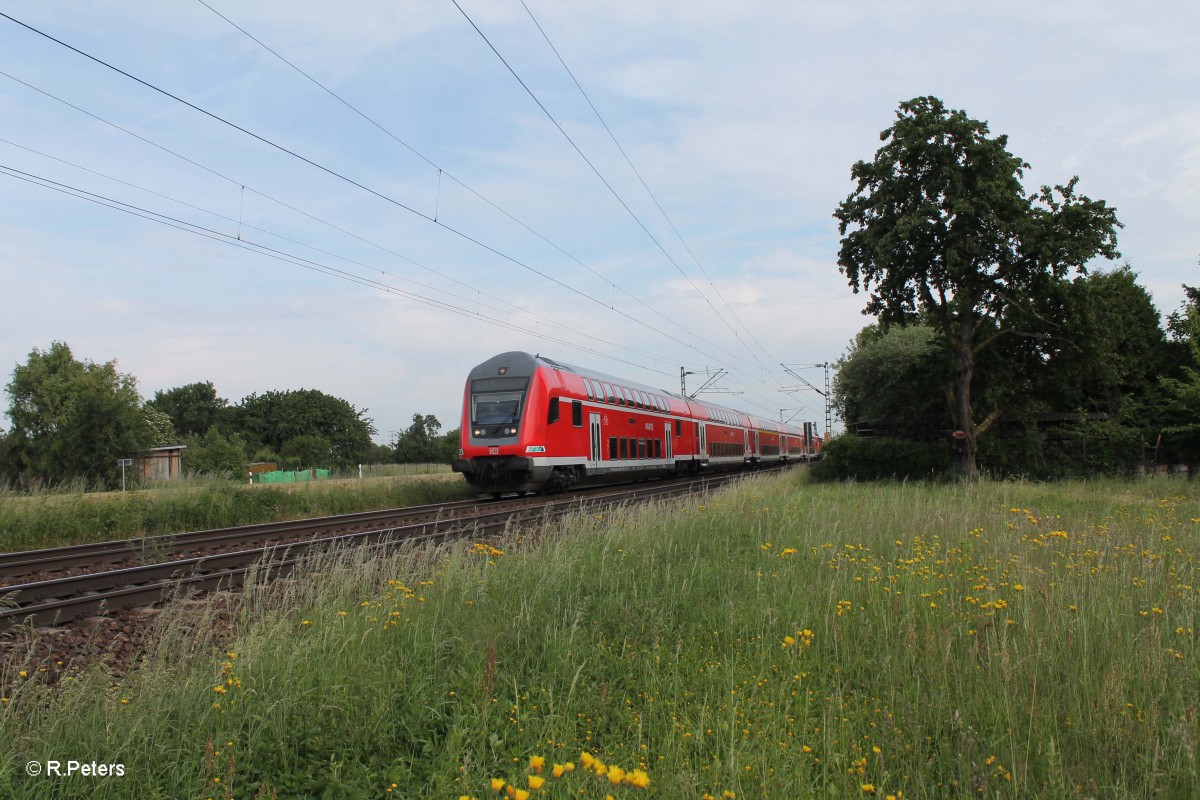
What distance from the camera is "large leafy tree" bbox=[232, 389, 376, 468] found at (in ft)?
274

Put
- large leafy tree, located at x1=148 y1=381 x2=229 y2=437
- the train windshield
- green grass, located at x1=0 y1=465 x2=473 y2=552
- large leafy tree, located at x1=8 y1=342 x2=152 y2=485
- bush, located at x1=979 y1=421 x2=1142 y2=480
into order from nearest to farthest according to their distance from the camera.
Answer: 1. green grass, located at x1=0 y1=465 x2=473 y2=552
2. the train windshield
3. bush, located at x1=979 y1=421 x2=1142 y2=480
4. large leafy tree, located at x1=8 y1=342 x2=152 y2=485
5. large leafy tree, located at x1=148 y1=381 x2=229 y2=437

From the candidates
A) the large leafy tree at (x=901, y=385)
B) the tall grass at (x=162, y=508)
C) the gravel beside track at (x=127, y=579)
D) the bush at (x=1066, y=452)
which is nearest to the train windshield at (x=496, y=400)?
the tall grass at (x=162, y=508)

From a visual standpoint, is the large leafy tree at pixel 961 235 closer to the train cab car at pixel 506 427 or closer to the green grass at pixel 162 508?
the train cab car at pixel 506 427

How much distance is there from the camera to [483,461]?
20.7 metres

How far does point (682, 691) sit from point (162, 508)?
14.8 metres

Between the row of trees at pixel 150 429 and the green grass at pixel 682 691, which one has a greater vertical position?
the row of trees at pixel 150 429

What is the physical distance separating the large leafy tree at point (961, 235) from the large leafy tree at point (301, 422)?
2597 inches

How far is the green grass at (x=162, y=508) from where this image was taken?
46.4 ft

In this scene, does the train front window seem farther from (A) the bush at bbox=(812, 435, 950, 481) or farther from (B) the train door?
(A) the bush at bbox=(812, 435, 950, 481)

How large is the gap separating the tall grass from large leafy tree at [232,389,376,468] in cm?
6308

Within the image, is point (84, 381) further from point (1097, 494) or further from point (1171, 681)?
point (1171, 681)

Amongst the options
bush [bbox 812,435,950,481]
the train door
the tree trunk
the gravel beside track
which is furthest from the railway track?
the tree trunk

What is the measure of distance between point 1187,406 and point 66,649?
26177 mm

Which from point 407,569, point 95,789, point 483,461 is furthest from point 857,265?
point 95,789
